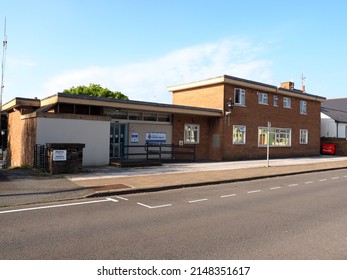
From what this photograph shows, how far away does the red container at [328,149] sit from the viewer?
1331 inches

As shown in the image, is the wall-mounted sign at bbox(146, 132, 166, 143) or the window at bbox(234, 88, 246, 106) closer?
the wall-mounted sign at bbox(146, 132, 166, 143)

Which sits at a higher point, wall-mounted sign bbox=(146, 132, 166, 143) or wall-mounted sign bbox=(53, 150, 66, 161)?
wall-mounted sign bbox=(146, 132, 166, 143)

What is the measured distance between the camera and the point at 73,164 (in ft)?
45.1

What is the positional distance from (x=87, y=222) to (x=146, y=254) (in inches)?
91.0

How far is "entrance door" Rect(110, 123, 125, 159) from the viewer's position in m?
19.4

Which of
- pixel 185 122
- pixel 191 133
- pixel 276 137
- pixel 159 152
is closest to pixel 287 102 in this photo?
pixel 276 137

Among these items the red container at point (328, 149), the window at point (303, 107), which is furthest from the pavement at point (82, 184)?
the red container at point (328, 149)

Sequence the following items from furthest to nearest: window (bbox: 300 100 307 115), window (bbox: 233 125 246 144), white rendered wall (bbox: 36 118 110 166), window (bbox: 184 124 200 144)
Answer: window (bbox: 300 100 307 115) → window (bbox: 233 125 246 144) → window (bbox: 184 124 200 144) → white rendered wall (bbox: 36 118 110 166)

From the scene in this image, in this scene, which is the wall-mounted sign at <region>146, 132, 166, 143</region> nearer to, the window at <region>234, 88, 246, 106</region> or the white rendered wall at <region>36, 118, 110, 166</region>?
the white rendered wall at <region>36, 118, 110, 166</region>

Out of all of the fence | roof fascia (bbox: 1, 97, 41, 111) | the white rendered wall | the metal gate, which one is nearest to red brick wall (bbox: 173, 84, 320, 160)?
the fence

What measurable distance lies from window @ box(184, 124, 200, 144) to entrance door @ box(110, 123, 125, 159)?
5075 mm

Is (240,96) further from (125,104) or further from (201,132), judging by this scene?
(125,104)

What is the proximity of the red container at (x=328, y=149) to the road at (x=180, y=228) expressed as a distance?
26.2 m
